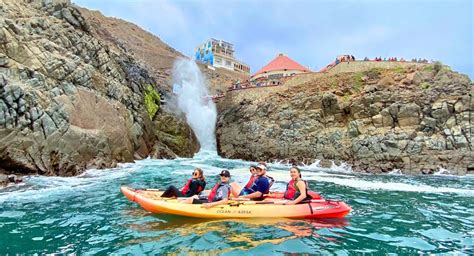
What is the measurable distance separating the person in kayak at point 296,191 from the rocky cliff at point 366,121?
16957 mm

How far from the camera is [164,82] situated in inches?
1861

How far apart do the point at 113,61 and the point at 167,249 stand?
23594 mm

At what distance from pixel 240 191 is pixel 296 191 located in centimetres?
194

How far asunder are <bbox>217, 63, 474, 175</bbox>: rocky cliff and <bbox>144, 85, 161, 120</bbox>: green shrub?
8.60m

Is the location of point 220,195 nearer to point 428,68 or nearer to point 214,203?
point 214,203

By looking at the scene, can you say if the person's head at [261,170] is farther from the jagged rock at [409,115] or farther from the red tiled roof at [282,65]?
the red tiled roof at [282,65]

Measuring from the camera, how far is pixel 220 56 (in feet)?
247

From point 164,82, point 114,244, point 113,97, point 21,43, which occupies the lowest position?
point 114,244

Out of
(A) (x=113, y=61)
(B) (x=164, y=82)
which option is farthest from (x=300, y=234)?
(B) (x=164, y=82)

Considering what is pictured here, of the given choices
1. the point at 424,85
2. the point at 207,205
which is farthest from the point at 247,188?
the point at 424,85

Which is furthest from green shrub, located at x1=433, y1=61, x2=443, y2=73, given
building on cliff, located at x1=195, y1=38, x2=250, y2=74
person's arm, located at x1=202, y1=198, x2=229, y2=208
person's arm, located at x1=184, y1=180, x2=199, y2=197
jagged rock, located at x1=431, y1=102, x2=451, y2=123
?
building on cliff, located at x1=195, y1=38, x2=250, y2=74

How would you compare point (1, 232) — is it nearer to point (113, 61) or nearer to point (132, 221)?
point (132, 221)

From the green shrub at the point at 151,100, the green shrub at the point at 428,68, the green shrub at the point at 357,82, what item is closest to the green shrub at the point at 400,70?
the green shrub at the point at 428,68

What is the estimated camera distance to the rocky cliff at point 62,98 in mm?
15211
